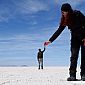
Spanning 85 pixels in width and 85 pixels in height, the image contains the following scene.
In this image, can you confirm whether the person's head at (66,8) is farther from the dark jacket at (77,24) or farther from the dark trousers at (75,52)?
the dark trousers at (75,52)

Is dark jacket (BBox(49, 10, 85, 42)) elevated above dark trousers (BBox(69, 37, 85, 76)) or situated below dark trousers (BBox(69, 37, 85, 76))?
above

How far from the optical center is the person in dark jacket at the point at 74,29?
37.2 ft

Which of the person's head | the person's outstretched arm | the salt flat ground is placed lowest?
the salt flat ground

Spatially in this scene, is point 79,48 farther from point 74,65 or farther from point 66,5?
point 66,5

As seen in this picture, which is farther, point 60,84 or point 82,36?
point 82,36

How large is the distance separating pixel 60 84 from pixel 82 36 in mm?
2210

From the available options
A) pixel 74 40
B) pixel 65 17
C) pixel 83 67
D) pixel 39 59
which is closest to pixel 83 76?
pixel 83 67

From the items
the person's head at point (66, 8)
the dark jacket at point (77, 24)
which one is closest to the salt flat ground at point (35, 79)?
the dark jacket at point (77, 24)

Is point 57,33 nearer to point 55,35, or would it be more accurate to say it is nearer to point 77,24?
point 55,35

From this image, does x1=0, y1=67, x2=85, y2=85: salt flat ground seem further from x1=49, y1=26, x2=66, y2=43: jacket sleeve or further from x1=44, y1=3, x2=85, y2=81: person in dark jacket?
x1=49, y1=26, x2=66, y2=43: jacket sleeve

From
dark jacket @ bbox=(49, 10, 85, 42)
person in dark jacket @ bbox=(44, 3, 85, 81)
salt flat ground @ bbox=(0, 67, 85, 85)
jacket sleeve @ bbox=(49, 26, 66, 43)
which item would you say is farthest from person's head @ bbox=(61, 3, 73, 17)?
salt flat ground @ bbox=(0, 67, 85, 85)

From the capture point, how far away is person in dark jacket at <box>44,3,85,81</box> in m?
11.3

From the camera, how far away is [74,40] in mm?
11820

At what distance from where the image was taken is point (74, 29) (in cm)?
1164
